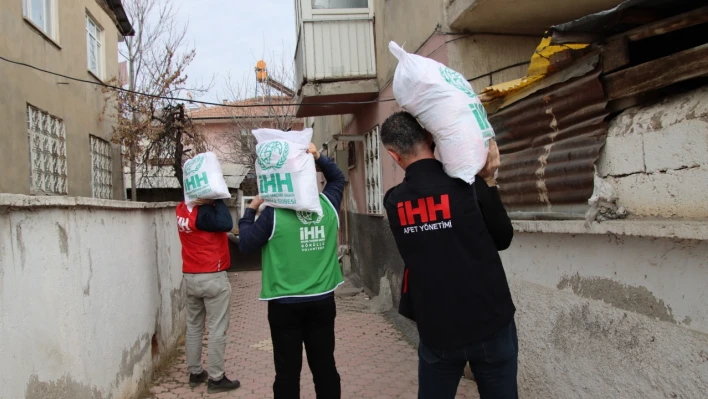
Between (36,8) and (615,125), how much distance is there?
370 inches

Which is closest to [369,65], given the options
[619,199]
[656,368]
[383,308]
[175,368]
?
[383,308]

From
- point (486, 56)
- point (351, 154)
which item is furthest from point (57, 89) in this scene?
point (486, 56)

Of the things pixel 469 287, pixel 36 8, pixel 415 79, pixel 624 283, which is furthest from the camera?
pixel 36 8

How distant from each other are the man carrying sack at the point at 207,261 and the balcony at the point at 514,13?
2567 mm

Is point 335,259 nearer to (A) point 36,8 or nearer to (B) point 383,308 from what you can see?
(B) point 383,308

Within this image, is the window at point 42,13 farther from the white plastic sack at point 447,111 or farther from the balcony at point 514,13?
the white plastic sack at point 447,111

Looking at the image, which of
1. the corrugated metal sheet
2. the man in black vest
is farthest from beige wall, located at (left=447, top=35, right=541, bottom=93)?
the man in black vest

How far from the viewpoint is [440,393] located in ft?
7.06

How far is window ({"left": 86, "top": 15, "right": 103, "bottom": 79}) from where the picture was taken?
1159 centimetres

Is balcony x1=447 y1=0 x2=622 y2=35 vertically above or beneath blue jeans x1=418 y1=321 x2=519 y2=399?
above

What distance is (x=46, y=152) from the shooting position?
8.83 meters

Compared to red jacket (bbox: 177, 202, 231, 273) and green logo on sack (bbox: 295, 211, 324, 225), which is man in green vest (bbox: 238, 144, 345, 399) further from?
red jacket (bbox: 177, 202, 231, 273)

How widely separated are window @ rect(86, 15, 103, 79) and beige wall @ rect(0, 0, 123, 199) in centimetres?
18

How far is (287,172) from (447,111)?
1.25 m
